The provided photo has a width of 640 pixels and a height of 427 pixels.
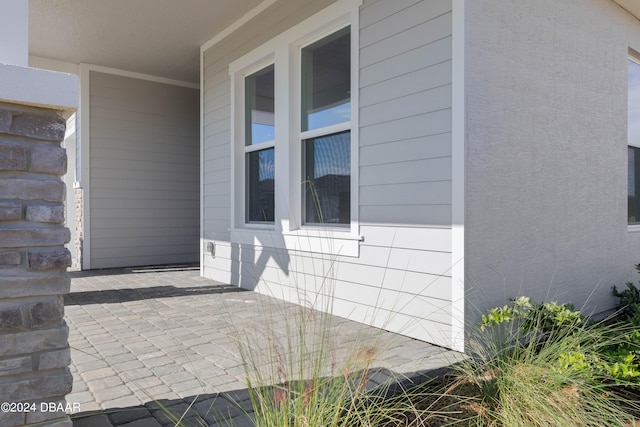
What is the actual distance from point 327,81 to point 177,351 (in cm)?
261

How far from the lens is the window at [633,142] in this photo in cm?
473

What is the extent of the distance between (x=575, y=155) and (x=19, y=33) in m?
3.87

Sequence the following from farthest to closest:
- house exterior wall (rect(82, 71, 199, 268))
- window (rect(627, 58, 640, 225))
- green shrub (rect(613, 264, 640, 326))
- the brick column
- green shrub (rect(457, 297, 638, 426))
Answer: house exterior wall (rect(82, 71, 199, 268)) < window (rect(627, 58, 640, 225)) < green shrub (rect(613, 264, 640, 326)) < green shrub (rect(457, 297, 638, 426)) < the brick column

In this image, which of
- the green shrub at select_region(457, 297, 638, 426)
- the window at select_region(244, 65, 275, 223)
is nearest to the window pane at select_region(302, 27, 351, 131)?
the window at select_region(244, 65, 275, 223)

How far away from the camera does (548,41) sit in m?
3.54

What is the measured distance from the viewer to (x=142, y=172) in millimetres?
7359

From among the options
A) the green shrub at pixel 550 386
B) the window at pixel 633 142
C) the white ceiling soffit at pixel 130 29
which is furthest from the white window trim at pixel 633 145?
the white ceiling soffit at pixel 130 29

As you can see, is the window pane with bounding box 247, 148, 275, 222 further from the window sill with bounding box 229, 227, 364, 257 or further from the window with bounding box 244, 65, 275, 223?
the window sill with bounding box 229, 227, 364, 257

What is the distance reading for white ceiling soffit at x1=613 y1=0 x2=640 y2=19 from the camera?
14.1ft

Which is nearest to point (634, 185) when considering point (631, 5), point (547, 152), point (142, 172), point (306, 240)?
point (631, 5)

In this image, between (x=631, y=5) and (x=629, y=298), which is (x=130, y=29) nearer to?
(x=631, y=5)

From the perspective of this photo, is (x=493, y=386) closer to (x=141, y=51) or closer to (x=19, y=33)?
(x=19, y=33)

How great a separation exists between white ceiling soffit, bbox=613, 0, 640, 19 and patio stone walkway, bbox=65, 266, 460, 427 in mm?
3835

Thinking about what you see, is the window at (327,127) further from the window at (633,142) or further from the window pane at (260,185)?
the window at (633,142)
